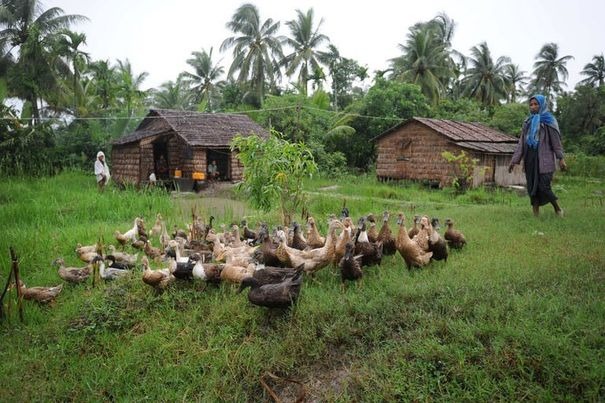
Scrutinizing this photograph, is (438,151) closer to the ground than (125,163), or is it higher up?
higher up

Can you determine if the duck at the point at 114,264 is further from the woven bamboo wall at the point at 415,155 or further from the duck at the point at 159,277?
the woven bamboo wall at the point at 415,155

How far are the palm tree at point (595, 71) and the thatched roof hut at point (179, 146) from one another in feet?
119

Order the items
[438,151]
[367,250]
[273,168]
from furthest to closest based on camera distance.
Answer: [438,151]
[273,168]
[367,250]

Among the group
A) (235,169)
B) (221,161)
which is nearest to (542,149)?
(235,169)

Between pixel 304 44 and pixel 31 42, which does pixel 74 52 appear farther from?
pixel 304 44

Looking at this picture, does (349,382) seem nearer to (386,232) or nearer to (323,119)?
(386,232)

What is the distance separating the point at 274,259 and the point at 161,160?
2022cm

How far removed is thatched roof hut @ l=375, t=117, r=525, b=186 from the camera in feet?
69.3

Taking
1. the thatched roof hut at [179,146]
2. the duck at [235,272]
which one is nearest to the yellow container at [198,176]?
the thatched roof hut at [179,146]

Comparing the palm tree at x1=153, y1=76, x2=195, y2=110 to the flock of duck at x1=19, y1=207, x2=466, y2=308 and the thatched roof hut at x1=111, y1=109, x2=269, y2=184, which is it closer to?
the thatched roof hut at x1=111, y1=109, x2=269, y2=184

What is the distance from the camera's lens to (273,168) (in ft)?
27.2

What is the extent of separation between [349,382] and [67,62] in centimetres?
3079

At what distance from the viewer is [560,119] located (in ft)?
109

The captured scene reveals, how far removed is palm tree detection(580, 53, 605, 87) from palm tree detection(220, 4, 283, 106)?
30110mm
